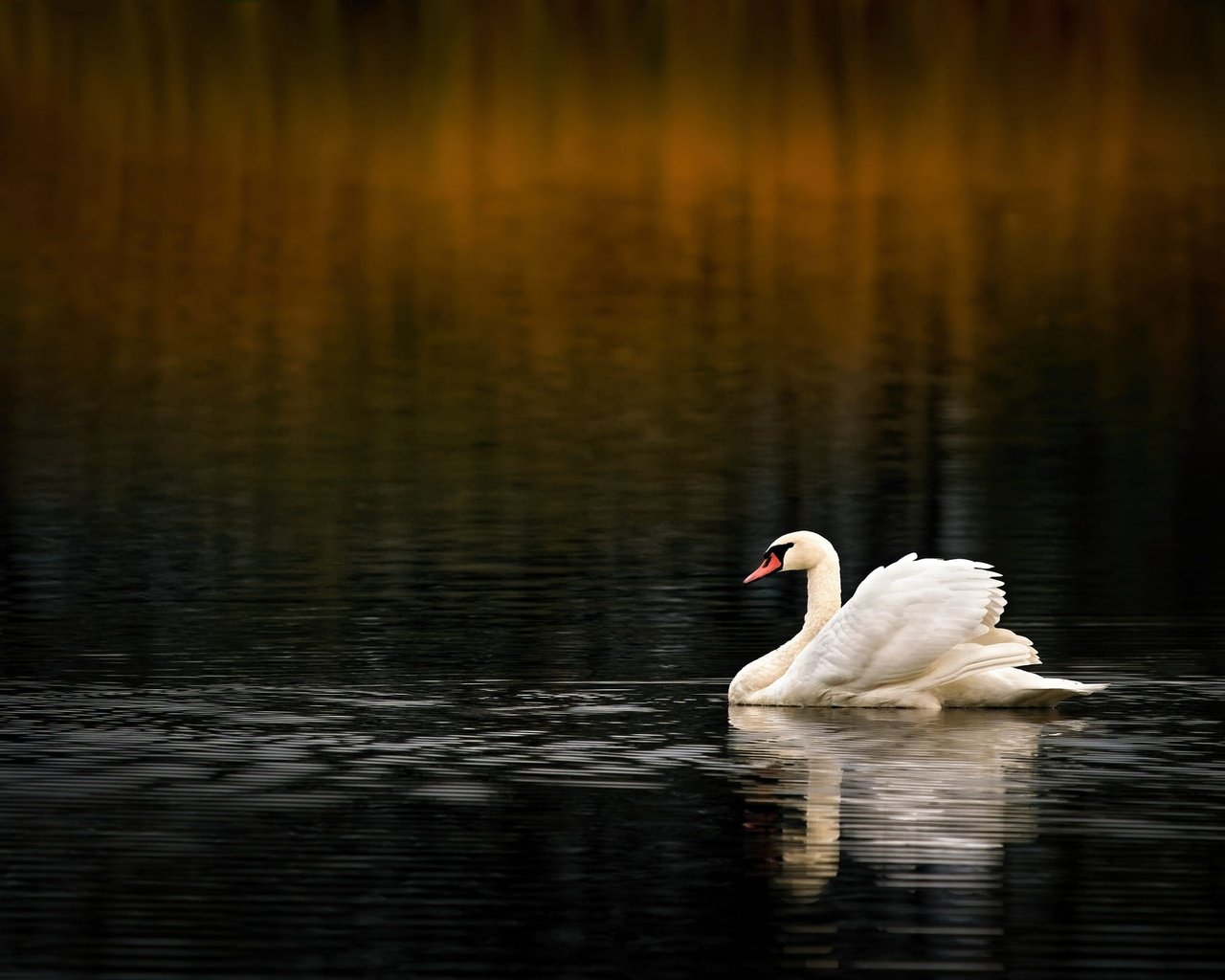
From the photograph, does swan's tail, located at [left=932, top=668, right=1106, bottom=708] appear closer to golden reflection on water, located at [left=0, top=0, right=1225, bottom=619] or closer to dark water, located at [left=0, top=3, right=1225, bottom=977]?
dark water, located at [left=0, top=3, right=1225, bottom=977]

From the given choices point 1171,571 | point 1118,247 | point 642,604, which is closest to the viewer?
point 642,604

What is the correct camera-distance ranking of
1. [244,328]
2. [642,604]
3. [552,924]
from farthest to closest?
[244,328] → [642,604] → [552,924]

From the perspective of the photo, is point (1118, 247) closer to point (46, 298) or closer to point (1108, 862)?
→ point (46, 298)

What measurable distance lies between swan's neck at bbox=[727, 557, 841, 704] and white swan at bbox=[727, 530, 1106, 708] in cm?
1

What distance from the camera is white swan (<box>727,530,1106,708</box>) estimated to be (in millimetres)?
20688

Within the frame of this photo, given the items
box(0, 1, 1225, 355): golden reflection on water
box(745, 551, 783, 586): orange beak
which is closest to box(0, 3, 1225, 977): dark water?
box(0, 1, 1225, 355): golden reflection on water

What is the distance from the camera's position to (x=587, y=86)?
425 feet

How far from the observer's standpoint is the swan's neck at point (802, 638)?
21.1m

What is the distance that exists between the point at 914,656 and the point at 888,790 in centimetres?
335

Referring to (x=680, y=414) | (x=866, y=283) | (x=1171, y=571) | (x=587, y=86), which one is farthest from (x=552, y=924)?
(x=587, y=86)

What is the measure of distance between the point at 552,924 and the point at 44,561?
716 inches

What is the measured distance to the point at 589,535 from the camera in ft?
110

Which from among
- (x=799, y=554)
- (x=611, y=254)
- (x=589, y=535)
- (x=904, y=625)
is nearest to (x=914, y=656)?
(x=904, y=625)

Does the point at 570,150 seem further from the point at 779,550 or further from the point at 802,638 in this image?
the point at 802,638
